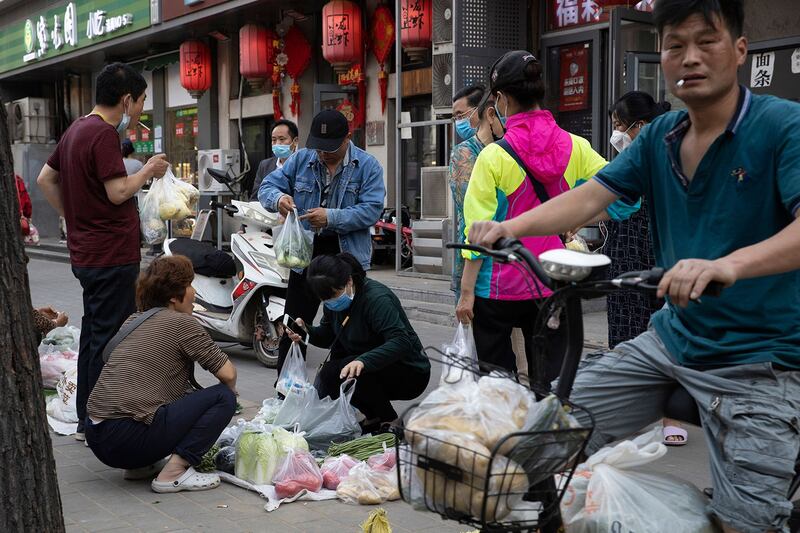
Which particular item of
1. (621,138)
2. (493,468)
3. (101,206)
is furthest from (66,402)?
(493,468)

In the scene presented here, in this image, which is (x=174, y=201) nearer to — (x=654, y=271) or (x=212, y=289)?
(x=212, y=289)

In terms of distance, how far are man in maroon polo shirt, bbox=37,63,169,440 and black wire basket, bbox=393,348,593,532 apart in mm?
3687

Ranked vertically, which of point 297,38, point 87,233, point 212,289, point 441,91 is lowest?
point 212,289

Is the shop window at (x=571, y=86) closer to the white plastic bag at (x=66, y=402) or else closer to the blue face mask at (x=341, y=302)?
the blue face mask at (x=341, y=302)

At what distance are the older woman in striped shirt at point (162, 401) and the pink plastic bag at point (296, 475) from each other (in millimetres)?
375

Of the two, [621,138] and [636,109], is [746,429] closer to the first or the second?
[636,109]

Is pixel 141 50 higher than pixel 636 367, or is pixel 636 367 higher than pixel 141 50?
pixel 141 50

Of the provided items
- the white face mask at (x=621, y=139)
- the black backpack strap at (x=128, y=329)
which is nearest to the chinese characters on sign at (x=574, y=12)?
the white face mask at (x=621, y=139)

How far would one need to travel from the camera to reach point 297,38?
1642cm

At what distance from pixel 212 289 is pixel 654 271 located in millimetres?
6722

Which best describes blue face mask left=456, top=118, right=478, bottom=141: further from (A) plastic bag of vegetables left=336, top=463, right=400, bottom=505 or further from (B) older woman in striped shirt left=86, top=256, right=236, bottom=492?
(A) plastic bag of vegetables left=336, top=463, right=400, bottom=505

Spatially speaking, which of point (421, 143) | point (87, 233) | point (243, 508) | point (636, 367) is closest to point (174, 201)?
point (87, 233)

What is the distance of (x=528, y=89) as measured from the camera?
433 cm

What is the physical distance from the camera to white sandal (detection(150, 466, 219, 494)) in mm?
4762
